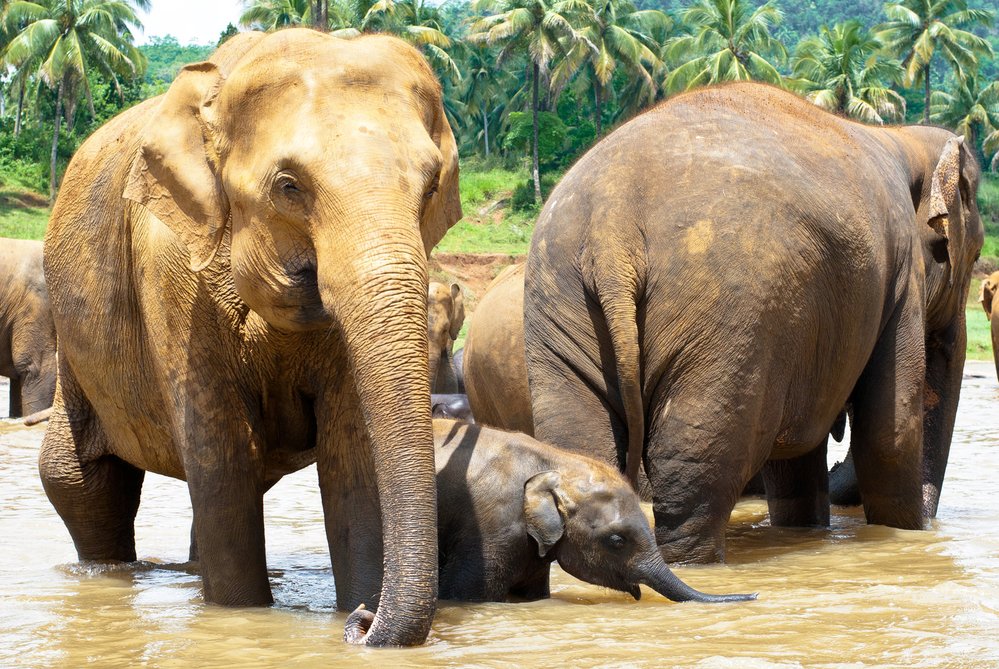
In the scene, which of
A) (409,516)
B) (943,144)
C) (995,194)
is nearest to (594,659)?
(409,516)

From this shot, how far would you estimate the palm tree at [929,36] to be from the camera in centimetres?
5441

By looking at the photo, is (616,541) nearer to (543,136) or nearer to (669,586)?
(669,586)

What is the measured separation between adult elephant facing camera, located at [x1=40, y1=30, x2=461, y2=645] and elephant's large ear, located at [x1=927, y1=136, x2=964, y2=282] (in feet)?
10.8

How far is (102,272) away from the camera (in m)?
5.01

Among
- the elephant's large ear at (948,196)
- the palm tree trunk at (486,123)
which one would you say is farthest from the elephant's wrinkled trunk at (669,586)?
the palm tree trunk at (486,123)

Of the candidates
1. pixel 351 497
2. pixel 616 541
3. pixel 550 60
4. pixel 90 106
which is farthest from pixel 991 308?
pixel 550 60

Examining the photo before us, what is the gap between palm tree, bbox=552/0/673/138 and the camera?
5097 cm

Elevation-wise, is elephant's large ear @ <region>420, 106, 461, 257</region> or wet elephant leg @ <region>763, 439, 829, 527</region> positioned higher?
elephant's large ear @ <region>420, 106, 461, 257</region>

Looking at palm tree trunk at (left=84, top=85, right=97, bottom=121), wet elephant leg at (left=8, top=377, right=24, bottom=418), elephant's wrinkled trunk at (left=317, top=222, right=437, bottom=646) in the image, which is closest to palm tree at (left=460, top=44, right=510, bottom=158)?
palm tree trunk at (left=84, top=85, right=97, bottom=121)

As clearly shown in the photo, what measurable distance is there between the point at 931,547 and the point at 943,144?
7.51ft

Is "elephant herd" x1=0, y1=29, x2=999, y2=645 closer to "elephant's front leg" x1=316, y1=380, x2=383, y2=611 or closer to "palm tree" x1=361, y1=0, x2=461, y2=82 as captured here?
"elephant's front leg" x1=316, y1=380, x2=383, y2=611

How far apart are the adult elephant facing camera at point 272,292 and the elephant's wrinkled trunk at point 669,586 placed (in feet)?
3.39

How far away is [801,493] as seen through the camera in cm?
697

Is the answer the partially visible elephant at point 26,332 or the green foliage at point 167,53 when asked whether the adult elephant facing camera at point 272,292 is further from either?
the green foliage at point 167,53
